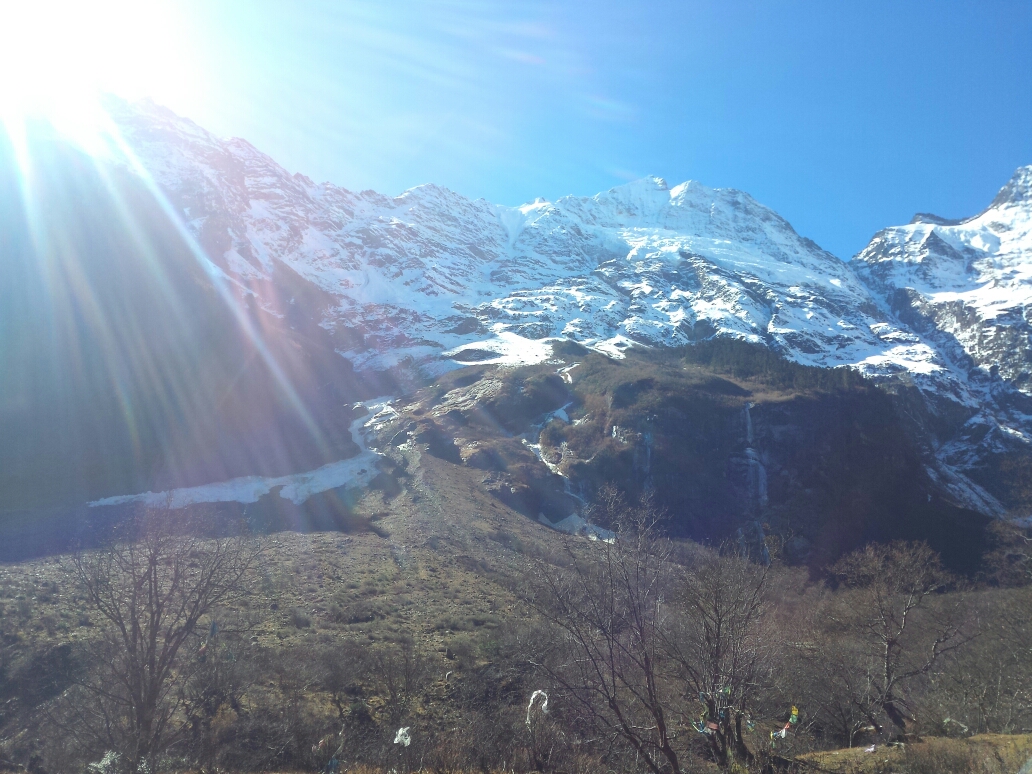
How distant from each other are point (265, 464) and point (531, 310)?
109889mm

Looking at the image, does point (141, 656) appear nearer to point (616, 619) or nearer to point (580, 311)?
point (616, 619)

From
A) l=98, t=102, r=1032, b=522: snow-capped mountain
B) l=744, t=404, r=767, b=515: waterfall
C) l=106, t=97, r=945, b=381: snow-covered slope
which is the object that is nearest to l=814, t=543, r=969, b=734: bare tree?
l=744, t=404, r=767, b=515: waterfall

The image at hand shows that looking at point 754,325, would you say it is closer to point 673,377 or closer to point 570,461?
point 673,377

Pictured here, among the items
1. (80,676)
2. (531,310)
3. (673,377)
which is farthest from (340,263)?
(80,676)

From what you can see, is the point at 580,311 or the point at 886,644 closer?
the point at 886,644

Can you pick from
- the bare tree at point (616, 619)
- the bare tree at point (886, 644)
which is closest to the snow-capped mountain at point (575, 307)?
the bare tree at point (886, 644)

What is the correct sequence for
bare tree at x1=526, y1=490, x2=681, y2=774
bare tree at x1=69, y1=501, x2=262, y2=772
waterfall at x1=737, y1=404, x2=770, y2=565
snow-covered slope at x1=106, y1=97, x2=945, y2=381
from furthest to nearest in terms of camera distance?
snow-covered slope at x1=106, y1=97, x2=945, y2=381 < waterfall at x1=737, y1=404, x2=770, y2=565 < bare tree at x1=69, y1=501, x2=262, y2=772 < bare tree at x1=526, y1=490, x2=681, y2=774

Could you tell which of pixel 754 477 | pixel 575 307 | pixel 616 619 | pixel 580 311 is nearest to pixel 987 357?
pixel 580 311

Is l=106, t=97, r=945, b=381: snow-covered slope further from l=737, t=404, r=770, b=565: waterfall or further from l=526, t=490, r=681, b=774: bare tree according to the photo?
l=526, t=490, r=681, b=774: bare tree

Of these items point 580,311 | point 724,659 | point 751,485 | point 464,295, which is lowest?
point 724,659

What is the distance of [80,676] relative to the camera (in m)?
15.4

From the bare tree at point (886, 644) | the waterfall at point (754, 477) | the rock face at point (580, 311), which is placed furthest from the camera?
the rock face at point (580, 311)

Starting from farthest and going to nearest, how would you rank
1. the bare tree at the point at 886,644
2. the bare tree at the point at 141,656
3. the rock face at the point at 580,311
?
the rock face at the point at 580,311
the bare tree at the point at 886,644
the bare tree at the point at 141,656

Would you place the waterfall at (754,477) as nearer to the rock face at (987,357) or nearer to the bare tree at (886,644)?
the bare tree at (886,644)
